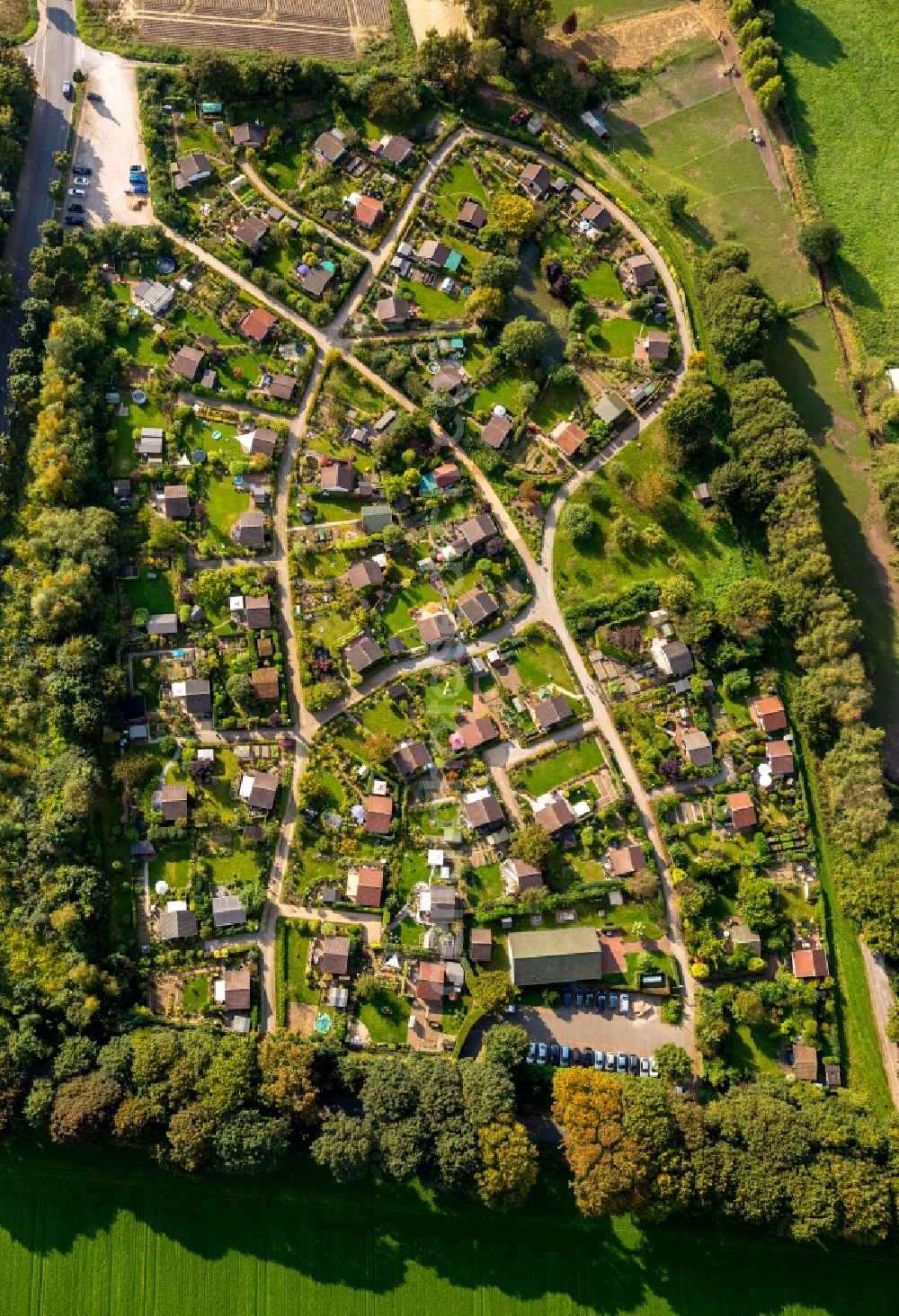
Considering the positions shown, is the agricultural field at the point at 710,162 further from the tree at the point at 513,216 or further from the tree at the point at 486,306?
the tree at the point at 486,306

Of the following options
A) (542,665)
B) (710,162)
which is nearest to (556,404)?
(542,665)

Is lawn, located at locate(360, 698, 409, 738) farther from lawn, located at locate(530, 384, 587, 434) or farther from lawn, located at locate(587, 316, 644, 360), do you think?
lawn, located at locate(587, 316, 644, 360)

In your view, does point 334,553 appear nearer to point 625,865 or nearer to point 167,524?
point 167,524

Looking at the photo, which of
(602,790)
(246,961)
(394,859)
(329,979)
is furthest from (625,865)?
(246,961)

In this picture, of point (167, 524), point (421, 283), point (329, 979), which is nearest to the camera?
point (329, 979)

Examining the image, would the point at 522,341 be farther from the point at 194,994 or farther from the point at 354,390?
the point at 194,994

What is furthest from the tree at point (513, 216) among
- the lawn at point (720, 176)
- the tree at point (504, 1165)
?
the tree at point (504, 1165)

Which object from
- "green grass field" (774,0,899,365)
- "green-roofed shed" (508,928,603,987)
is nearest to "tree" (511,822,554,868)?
"green-roofed shed" (508,928,603,987)

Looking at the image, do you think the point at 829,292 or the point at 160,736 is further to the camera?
the point at 829,292
